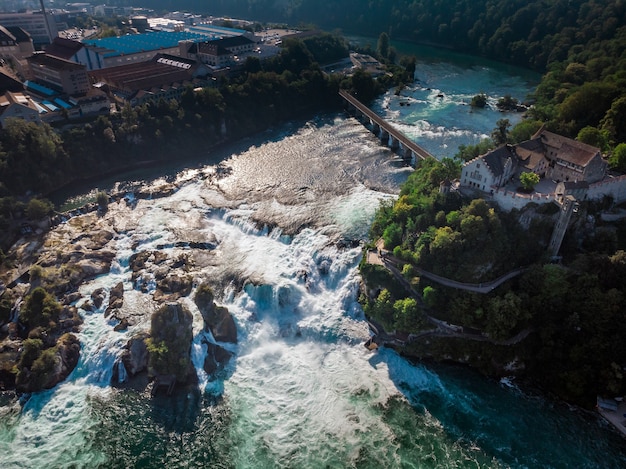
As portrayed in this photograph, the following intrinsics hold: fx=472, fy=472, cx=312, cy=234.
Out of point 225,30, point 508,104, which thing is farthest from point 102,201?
point 225,30

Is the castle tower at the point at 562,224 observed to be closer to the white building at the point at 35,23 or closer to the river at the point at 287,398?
the river at the point at 287,398

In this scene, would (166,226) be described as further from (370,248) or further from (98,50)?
(98,50)

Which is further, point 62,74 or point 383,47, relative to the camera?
point 383,47

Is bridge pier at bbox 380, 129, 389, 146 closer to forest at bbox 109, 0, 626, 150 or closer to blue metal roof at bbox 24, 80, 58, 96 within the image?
forest at bbox 109, 0, 626, 150

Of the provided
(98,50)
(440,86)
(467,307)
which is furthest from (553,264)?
(98,50)

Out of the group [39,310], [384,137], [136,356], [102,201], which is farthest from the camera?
[384,137]

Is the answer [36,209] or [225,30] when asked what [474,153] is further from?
[225,30]
